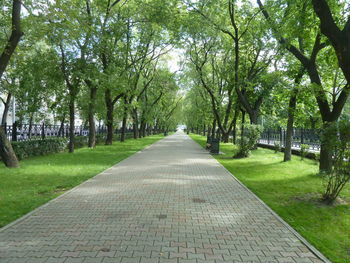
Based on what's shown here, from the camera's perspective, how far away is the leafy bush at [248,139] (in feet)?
53.8

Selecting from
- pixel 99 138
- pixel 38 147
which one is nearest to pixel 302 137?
pixel 38 147

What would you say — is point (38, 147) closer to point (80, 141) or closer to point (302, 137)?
point (80, 141)

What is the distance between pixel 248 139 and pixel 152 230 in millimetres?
12568

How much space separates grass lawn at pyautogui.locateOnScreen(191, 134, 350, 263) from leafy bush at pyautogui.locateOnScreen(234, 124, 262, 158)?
15.7 feet

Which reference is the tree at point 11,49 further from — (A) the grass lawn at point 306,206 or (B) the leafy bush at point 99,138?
(B) the leafy bush at point 99,138

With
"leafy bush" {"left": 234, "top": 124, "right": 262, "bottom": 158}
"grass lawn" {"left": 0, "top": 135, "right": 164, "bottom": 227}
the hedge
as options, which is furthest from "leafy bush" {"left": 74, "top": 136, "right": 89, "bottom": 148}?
"leafy bush" {"left": 234, "top": 124, "right": 262, "bottom": 158}

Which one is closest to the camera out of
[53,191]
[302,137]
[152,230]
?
[152,230]

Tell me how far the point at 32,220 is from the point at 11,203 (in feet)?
4.88

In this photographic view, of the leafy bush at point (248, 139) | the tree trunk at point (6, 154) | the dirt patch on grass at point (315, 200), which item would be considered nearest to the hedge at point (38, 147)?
the tree trunk at point (6, 154)

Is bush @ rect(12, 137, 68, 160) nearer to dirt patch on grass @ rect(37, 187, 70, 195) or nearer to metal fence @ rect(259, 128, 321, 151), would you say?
dirt patch on grass @ rect(37, 187, 70, 195)

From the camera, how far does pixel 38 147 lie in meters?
16.2

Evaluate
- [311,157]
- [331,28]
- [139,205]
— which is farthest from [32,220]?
[311,157]

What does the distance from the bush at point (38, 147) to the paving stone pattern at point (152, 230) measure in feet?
25.6

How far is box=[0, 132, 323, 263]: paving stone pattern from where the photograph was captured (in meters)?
4.02
